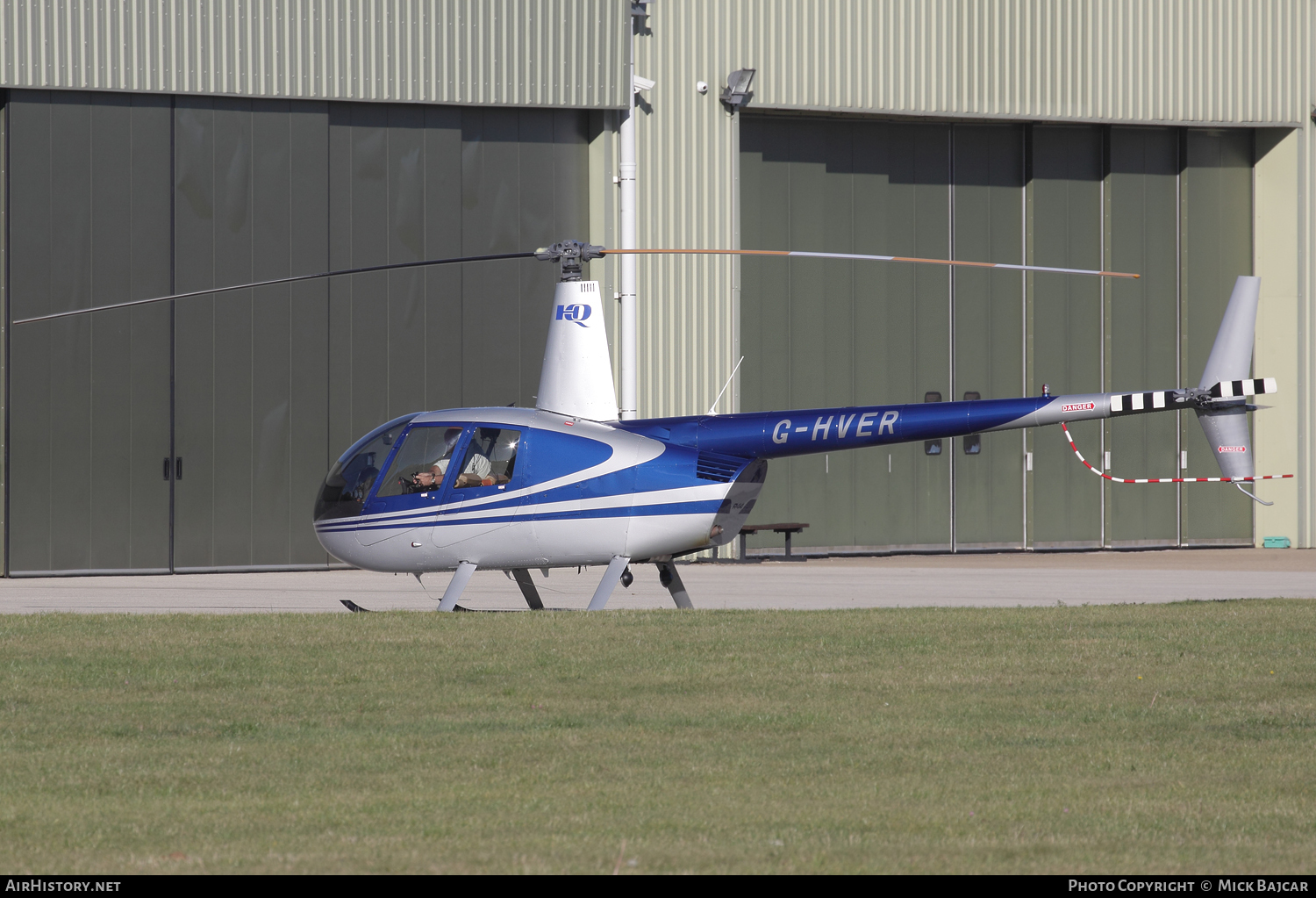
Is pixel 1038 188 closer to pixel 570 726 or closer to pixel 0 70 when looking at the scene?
pixel 0 70

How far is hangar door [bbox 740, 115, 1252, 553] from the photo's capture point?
24.0 metres

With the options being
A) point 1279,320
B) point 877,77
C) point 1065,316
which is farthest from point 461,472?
point 1279,320

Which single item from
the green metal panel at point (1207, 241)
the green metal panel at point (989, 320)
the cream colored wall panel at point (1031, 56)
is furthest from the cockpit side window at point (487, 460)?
the green metal panel at point (1207, 241)

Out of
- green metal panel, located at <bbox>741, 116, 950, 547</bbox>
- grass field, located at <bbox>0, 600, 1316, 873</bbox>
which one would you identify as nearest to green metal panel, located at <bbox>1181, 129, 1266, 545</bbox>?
green metal panel, located at <bbox>741, 116, 950, 547</bbox>

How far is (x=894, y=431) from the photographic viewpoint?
13.3 metres

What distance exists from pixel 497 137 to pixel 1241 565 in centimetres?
1193

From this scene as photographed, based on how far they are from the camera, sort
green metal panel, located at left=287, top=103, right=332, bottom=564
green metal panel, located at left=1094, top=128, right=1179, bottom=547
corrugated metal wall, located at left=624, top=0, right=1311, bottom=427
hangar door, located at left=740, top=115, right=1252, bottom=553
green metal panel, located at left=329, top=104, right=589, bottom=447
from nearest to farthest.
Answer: green metal panel, located at left=287, top=103, right=332, bottom=564 → green metal panel, located at left=329, top=104, right=589, bottom=447 → corrugated metal wall, located at left=624, top=0, right=1311, bottom=427 → hangar door, located at left=740, top=115, right=1252, bottom=553 → green metal panel, located at left=1094, top=128, right=1179, bottom=547

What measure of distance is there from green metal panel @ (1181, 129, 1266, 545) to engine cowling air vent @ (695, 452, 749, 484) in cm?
1426

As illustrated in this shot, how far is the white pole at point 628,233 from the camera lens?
21953 mm

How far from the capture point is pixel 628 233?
2192 cm

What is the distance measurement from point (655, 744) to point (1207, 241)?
20446mm

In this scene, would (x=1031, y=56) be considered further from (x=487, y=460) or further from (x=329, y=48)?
(x=487, y=460)

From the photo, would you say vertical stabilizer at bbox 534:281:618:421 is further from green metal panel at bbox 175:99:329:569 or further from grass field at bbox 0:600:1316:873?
green metal panel at bbox 175:99:329:569
